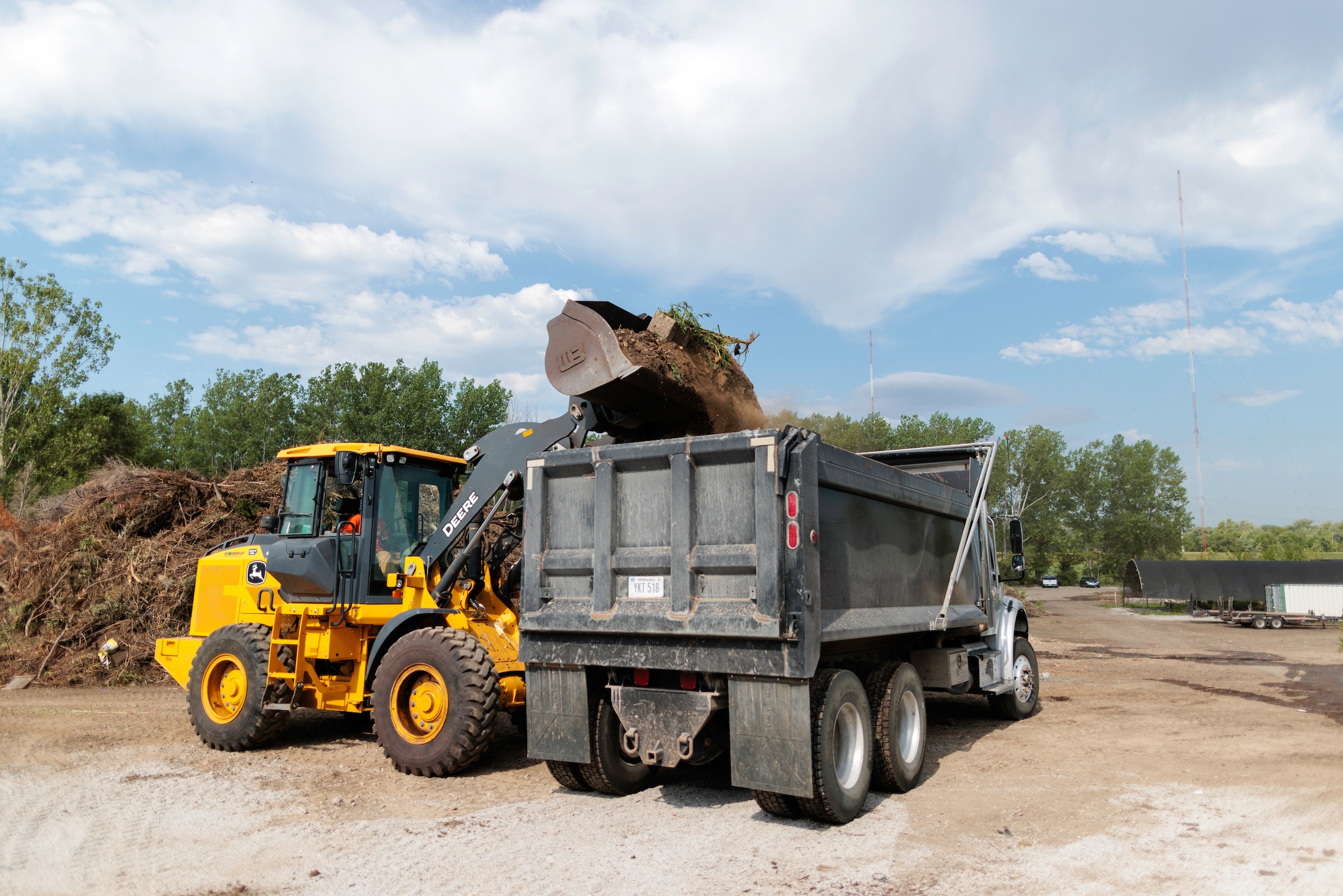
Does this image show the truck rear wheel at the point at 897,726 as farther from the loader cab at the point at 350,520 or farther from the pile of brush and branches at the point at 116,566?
the pile of brush and branches at the point at 116,566

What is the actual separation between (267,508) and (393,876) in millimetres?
11624

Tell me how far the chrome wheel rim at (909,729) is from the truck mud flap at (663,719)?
6.09 feet

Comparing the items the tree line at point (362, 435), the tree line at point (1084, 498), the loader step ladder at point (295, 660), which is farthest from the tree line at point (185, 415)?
the tree line at point (1084, 498)

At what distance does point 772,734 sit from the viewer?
201 inches

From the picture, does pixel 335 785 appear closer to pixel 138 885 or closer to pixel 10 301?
pixel 138 885

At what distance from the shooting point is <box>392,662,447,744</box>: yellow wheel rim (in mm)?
7031

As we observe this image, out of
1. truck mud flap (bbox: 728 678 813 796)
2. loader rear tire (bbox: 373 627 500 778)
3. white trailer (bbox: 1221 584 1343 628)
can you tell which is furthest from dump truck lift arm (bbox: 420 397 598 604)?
white trailer (bbox: 1221 584 1343 628)

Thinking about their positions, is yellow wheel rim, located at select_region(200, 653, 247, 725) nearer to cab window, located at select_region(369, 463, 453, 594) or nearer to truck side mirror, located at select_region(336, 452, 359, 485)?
cab window, located at select_region(369, 463, 453, 594)

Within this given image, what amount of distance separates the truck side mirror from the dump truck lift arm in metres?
0.98

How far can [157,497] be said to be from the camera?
47.9 ft

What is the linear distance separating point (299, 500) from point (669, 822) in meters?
5.35

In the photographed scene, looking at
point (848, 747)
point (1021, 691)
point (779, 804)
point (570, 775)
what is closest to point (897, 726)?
point (848, 747)

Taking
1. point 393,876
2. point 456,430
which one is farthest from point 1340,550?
point 393,876

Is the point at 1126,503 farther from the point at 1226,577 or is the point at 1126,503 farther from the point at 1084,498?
the point at 1226,577
